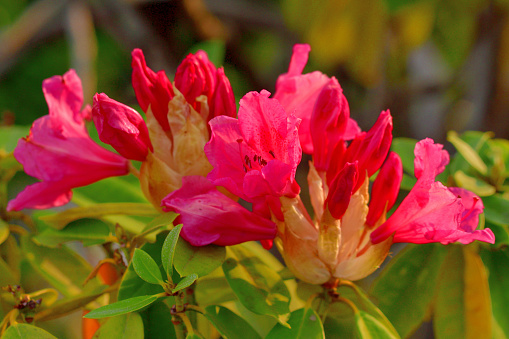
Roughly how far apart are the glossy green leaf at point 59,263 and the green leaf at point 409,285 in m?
0.45

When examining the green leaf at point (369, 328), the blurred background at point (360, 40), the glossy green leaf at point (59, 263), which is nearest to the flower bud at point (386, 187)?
the green leaf at point (369, 328)

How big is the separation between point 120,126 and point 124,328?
229mm

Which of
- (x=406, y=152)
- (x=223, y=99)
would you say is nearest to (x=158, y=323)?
(x=223, y=99)

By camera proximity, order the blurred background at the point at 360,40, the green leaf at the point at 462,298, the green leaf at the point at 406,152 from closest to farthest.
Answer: the green leaf at the point at 462,298 → the green leaf at the point at 406,152 → the blurred background at the point at 360,40

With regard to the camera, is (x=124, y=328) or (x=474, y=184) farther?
(x=474, y=184)

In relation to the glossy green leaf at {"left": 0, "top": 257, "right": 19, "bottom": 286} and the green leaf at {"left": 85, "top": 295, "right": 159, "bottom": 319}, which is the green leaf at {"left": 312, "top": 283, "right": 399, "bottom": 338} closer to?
the green leaf at {"left": 85, "top": 295, "right": 159, "bottom": 319}

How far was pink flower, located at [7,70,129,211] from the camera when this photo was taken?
68 cm

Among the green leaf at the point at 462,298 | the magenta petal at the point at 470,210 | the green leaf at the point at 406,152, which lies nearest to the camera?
the magenta petal at the point at 470,210

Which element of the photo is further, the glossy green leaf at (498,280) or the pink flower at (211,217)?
the glossy green leaf at (498,280)

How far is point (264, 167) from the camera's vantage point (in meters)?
0.52

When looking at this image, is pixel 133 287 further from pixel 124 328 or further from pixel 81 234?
pixel 81 234

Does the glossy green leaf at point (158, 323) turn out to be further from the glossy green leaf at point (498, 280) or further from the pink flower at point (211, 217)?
the glossy green leaf at point (498, 280)

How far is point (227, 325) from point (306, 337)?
9 centimetres

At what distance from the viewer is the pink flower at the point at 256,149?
1.73ft
